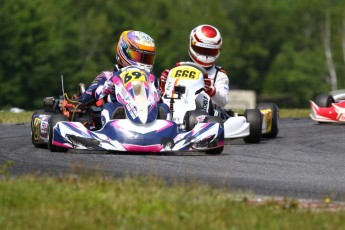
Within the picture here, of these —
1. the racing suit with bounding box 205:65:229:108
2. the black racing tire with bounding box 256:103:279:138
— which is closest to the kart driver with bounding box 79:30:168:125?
the racing suit with bounding box 205:65:229:108

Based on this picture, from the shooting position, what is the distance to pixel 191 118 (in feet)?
45.4

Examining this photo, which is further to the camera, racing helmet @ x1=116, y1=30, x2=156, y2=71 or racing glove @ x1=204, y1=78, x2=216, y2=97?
racing glove @ x1=204, y1=78, x2=216, y2=97

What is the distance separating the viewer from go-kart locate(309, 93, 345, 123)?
788 inches

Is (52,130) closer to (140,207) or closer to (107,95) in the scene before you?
(107,95)

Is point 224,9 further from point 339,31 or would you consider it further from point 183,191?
point 183,191

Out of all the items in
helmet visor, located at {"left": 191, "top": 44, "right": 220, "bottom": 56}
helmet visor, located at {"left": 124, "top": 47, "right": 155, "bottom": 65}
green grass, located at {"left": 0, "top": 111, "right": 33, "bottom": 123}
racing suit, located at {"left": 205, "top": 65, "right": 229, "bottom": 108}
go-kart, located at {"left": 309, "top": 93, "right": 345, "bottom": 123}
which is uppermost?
helmet visor, located at {"left": 124, "top": 47, "right": 155, "bottom": 65}

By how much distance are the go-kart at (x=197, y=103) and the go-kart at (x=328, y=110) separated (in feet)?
14.2

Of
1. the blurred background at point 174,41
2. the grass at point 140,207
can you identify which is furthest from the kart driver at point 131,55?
the blurred background at point 174,41

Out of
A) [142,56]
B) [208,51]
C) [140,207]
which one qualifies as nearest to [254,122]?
[208,51]

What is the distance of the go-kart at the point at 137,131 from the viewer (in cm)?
1299

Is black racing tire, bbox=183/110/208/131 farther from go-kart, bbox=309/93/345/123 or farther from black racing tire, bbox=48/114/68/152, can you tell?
go-kart, bbox=309/93/345/123

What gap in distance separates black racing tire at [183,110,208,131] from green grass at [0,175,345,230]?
4.24 m

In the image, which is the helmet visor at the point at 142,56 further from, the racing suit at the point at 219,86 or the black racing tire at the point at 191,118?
the racing suit at the point at 219,86

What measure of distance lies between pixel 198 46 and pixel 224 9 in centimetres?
8705
